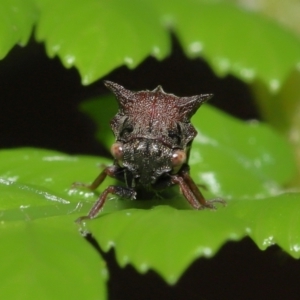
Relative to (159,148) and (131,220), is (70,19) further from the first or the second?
(131,220)

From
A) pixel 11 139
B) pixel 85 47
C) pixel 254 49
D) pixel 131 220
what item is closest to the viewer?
pixel 131 220

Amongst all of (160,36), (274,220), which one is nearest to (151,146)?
(274,220)

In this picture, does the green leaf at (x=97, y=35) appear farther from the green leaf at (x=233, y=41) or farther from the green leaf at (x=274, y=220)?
the green leaf at (x=274, y=220)

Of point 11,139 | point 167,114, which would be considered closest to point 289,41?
point 167,114

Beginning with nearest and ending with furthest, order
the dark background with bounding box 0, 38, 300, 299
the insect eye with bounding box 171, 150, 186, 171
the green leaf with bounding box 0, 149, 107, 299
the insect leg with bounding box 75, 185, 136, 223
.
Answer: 1. the green leaf with bounding box 0, 149, 107, 299
2. the insect leg with bounding box 75, 185, 136, 223
3. the insect eye with bounding box 171, 150, 186, 171
4. the dark background with bounding box 0, 38, 300, 299

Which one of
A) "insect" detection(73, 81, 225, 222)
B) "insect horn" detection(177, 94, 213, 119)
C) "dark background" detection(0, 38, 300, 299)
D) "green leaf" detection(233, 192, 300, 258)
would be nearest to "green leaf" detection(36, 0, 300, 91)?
"insect" detection(73, 81, 225, 222)

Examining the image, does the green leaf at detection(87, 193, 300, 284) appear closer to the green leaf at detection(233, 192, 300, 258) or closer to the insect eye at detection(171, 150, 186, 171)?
the green leaf at detection(233, 192, 300, 258)
